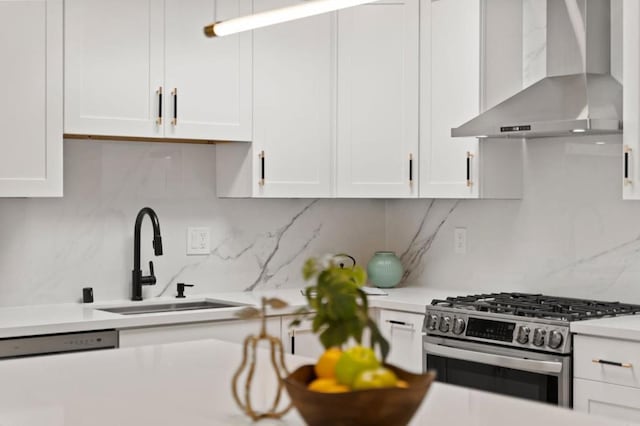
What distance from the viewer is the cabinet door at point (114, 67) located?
3832 mm

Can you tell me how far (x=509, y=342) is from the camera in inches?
145

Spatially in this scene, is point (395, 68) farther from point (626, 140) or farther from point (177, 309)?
point (177, 309)

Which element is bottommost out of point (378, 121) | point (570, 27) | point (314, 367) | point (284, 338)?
point (284, 338)

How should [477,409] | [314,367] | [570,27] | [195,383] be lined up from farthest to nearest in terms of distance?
1. [570,27]
2. [195,383]
3. [477,409]
4. [314,367]

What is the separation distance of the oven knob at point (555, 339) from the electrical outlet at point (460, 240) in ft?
4.13

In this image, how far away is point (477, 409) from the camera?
196cm

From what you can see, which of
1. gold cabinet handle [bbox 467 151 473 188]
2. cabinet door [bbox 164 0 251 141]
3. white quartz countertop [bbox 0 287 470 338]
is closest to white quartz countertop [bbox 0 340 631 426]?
white quartz countertop [bbox 0 287 470 338]

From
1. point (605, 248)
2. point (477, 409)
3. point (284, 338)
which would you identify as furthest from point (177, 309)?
point (477, 409)

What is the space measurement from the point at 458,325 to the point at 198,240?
1405mm

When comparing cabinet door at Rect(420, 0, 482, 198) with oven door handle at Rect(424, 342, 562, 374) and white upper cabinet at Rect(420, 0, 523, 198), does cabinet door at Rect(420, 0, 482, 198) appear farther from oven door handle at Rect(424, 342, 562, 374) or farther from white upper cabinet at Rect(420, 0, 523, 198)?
oven door handle at Rect(424, 342, 562, 374)

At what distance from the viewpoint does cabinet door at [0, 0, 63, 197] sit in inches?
144

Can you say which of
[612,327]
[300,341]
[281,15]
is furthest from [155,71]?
[612,327]

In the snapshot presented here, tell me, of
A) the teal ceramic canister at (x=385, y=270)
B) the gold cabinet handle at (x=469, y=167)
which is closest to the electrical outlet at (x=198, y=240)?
the teal ceramic canister at (x=385, y=270)

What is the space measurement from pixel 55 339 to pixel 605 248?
2.37m
